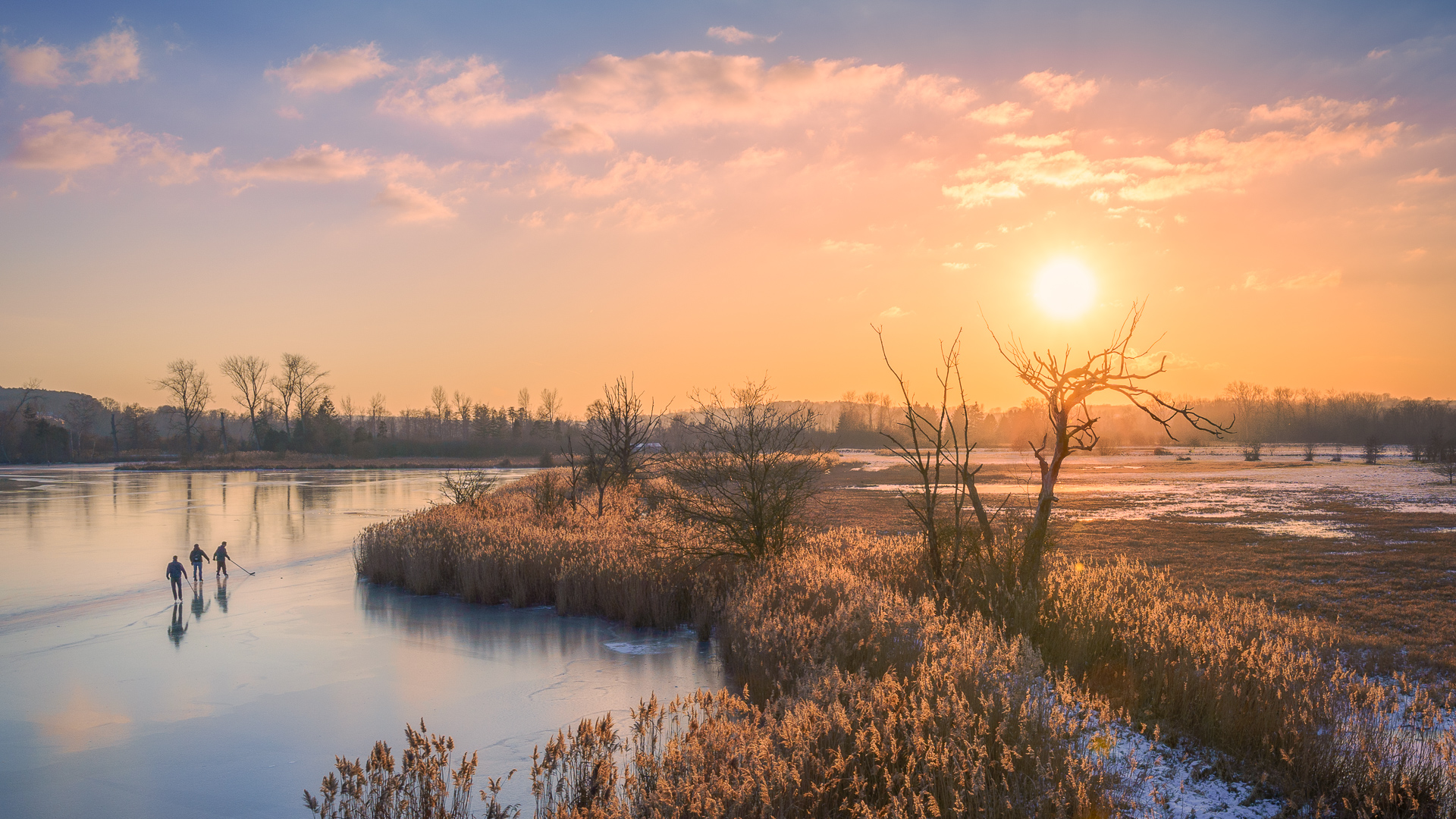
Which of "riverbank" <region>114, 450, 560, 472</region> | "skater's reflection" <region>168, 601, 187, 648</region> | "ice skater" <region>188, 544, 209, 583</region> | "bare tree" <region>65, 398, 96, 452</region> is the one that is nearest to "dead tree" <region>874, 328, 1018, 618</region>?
"skater's reflection" <region>168, 601, 187, 648</region>

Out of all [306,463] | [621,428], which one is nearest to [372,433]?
[306,463]

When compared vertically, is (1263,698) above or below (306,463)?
above

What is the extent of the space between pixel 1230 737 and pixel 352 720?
9181mm

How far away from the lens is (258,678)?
11023 mm

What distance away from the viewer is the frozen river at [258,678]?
Answer: 25.2 feet

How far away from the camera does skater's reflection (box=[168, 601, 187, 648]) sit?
13320mm

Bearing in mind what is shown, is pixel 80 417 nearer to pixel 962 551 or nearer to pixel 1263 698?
pixel 962 551

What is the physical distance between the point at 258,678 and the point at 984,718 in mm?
10482

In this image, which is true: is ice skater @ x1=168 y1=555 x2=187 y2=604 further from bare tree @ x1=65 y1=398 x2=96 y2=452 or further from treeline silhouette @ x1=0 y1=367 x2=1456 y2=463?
bare tree @ x1=65 y1=398 x2=96 y2=452

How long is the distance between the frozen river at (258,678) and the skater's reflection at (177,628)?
0.10 metres

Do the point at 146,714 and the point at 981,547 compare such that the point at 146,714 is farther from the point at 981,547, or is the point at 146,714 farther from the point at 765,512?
the point at 981,547

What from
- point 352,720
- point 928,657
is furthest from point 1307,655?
point 352,720

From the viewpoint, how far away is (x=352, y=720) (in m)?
9.15

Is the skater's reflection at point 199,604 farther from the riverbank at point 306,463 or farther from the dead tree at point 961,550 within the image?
the riverbank at point 306,463
